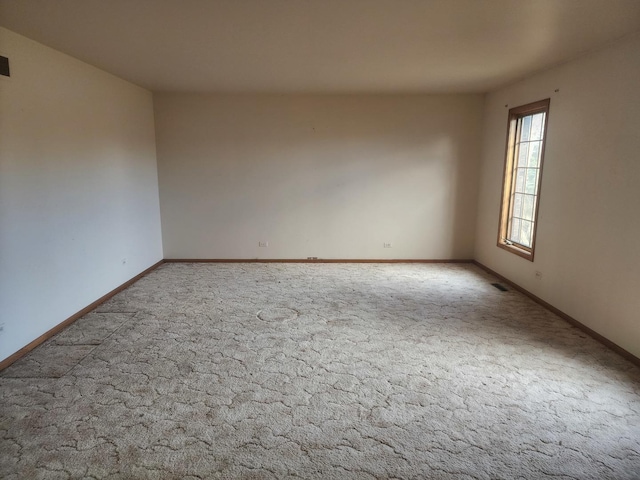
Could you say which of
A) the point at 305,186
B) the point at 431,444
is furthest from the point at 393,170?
the point at 431,444

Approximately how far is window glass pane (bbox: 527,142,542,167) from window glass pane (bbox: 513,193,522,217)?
0.46 m

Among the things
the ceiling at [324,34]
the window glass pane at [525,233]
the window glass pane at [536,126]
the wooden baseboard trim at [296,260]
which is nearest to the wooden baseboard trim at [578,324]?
the window glass pane at [525,233]

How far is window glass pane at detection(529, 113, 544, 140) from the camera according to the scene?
4.50m

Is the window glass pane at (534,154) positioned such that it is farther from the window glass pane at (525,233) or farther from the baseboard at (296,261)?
the baseboard at (296,261)

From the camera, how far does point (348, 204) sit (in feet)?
19.9

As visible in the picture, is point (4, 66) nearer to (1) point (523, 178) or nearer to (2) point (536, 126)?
(2) point (536, 126)

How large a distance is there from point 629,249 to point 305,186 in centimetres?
413

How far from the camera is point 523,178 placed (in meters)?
4.89

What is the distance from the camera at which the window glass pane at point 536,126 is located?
4.50 metres

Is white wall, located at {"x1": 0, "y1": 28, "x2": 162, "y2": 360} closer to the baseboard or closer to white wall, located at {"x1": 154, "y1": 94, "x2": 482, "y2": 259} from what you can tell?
the baseboard

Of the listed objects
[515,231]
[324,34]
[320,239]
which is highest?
[324,34]

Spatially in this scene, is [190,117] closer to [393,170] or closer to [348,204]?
[348,204]

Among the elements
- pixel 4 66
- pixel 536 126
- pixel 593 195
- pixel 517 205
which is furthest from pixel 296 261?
pixel 4 66

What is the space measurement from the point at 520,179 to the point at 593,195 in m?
1.55
